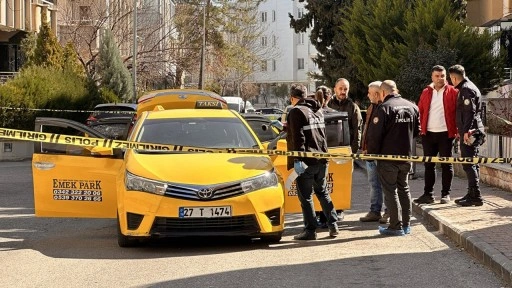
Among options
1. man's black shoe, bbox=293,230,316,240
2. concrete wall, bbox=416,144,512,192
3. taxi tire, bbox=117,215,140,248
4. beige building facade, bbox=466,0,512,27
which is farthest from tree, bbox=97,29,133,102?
taxi tire, bbox=117,215,140,248

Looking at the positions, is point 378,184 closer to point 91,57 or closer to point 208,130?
point 208,130

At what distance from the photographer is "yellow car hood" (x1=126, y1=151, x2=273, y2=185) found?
9.69 m

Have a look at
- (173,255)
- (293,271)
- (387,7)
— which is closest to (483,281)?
(293,271)

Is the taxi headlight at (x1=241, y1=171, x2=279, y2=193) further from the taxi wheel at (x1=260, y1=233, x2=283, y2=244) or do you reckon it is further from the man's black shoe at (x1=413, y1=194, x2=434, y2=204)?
the man's black shoe at (x1=413, y1=194, x2=434, y2=204)

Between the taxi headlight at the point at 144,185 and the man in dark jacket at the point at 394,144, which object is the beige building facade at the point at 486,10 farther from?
the taxi headlight at the point at 144,185

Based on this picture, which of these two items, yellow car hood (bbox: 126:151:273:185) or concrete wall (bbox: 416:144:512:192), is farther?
concrete wall (bbox: 416:144:512:192)

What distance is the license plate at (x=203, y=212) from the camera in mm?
9562

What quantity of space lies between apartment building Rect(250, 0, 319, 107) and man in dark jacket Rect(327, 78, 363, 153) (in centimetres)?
9041

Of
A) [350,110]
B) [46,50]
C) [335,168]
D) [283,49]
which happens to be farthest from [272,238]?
[283,49]

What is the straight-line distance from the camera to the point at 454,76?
40.9 ft

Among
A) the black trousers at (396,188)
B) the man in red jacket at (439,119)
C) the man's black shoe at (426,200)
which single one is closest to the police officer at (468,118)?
the man in red jacket at (439,119)

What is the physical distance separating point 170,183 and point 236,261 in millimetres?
1097

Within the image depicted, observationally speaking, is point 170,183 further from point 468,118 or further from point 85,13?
point 85,13

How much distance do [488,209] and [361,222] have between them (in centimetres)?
171
